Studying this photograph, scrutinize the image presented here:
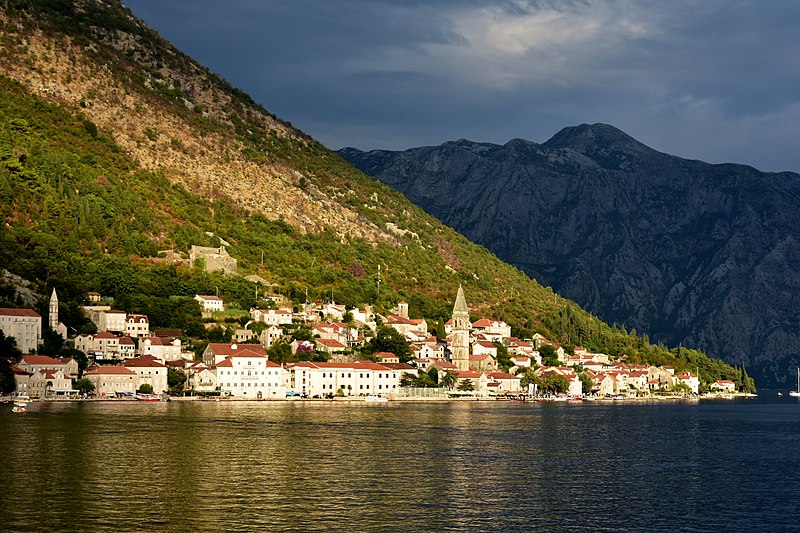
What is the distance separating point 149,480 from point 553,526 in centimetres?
2093

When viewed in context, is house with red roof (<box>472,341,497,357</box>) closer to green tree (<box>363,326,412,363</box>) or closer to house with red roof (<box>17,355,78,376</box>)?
green tree (<box>363,326,412,363</box>)

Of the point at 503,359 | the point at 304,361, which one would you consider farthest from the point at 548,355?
the point at 304,361

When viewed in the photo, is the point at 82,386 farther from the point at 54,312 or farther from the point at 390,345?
the point at 390,345

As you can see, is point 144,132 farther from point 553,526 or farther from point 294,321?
point 553,526

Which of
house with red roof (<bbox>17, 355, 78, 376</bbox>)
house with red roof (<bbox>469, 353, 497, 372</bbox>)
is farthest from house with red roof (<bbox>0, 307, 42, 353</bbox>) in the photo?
house with red roof (<bbox>469, 353, 497, 372</bbox>)

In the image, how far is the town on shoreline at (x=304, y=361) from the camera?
378 feet

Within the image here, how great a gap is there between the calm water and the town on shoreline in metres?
21.1

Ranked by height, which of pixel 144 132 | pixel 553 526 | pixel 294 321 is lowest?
pixel 553 526

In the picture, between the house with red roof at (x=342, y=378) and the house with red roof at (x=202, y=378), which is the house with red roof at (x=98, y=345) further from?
the house with red roof at (x=342, y=378)

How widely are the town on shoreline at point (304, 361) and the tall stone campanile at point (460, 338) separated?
0.15 meters

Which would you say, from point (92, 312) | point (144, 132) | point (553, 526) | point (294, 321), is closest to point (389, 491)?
point (553, 526)

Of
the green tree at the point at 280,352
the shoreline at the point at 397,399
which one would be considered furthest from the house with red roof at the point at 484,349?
the green tree at the point at 280,352

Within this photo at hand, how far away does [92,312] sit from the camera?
127 meters

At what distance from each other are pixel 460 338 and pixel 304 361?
31664 mm
